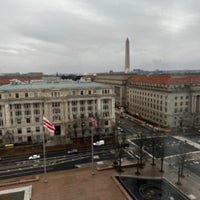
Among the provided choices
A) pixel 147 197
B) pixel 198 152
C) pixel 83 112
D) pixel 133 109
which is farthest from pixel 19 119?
pixel 133 109

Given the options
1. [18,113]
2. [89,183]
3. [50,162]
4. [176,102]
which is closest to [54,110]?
[18,113]

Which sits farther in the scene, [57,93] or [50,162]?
[57,93]

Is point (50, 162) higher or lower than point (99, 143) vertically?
lower

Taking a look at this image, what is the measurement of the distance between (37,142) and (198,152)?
719 inches

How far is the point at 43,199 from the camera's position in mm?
12625

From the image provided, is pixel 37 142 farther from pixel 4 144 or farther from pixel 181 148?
pixel 181 148

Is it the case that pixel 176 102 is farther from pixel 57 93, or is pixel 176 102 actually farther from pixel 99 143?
pixel 57 93

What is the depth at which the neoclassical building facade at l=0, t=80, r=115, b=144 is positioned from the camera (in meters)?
24.0

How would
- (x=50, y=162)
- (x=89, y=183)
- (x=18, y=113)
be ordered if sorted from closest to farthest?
(x=89, y=183) → (x=50, y=162) → (x=18, y=113)

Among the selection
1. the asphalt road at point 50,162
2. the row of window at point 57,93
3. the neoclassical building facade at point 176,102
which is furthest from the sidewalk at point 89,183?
the neoclassical building facade at point 176,102

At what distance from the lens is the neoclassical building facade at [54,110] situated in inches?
946

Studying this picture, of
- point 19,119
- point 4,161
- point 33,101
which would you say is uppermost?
point 33,101

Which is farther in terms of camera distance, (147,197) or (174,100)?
(174,100)

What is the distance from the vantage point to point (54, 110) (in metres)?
25.4
